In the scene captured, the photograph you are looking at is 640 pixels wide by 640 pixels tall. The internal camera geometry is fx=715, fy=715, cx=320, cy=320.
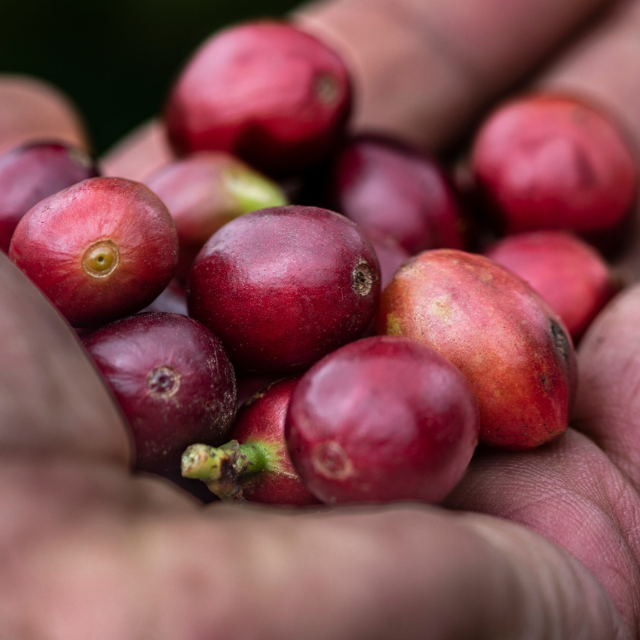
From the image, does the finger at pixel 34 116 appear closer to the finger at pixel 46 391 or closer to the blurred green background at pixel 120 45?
the blurred green background at pixel 120 45

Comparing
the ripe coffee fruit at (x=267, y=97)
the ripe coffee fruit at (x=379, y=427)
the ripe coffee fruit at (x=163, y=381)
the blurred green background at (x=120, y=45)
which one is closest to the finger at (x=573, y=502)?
the ripe coffee fruit at (x=379, y=427)

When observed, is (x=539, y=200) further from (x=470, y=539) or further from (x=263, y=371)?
(x=470, y=539)

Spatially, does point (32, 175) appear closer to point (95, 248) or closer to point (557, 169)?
point (95, 248)

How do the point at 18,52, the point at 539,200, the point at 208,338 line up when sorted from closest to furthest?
the point at 208,338 < the point at 539,200 < the point at 18,52

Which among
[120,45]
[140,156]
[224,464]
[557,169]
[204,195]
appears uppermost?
[557,169]

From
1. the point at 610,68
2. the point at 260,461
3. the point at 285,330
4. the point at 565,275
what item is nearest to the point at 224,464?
the point at 260,461

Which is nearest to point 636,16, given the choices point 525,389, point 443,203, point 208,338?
point 443,203

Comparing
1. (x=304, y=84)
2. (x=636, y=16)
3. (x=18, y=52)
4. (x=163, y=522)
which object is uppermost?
(x=636, y=16)
